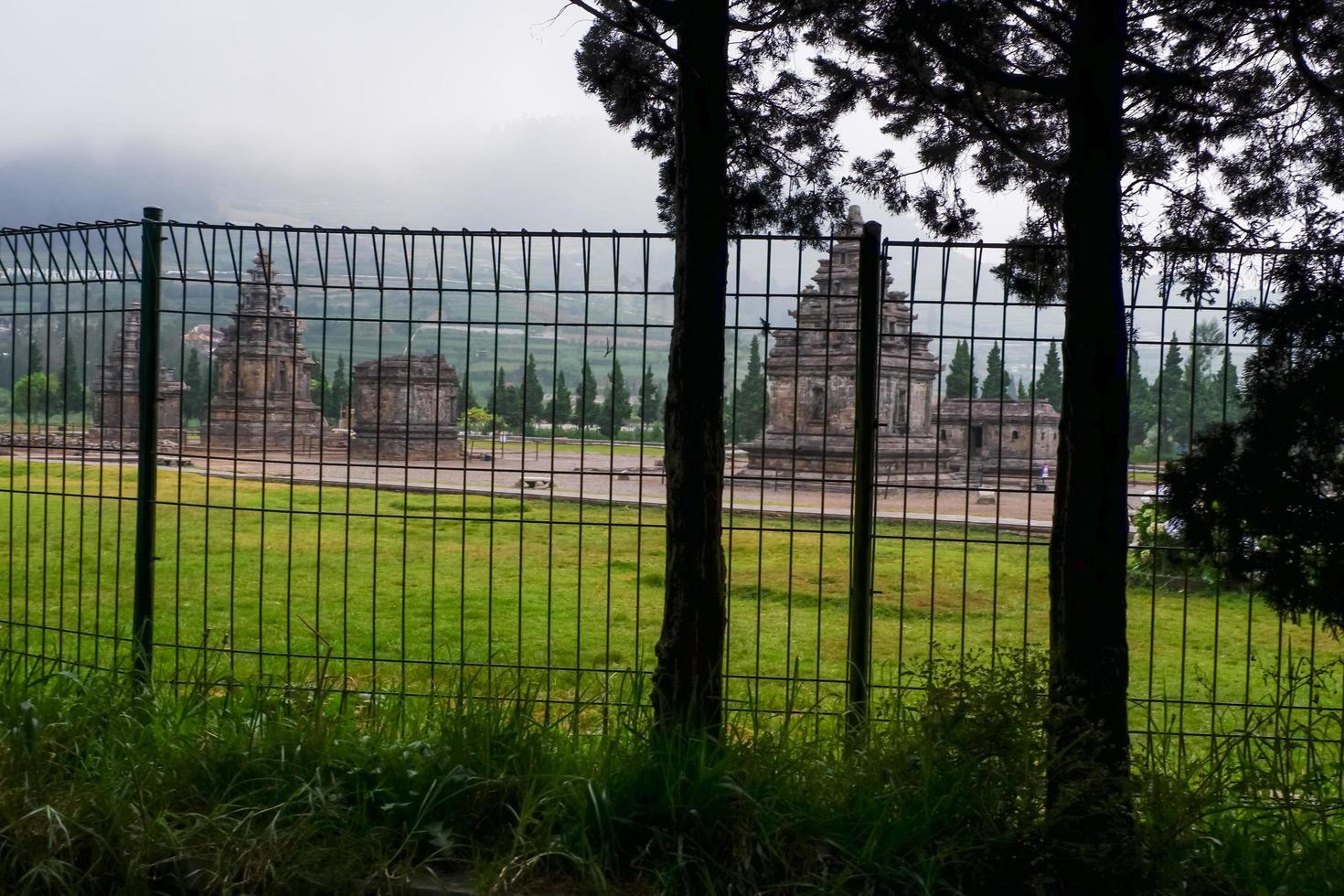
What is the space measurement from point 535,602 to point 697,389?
8032mm

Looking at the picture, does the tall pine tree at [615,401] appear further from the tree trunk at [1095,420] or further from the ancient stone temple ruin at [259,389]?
the ancient stone temple ruin at [259,389]

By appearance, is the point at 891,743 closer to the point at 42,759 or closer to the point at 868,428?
the point at 868,428

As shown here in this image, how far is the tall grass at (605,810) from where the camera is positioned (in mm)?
2986

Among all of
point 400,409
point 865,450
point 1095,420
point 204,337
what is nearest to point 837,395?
point 400,409

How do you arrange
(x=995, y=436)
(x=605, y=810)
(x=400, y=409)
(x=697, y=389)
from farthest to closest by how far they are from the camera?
(x=400, y=409) < (x=995, y=436) < (x=697, y=389) < (x=605, y=810)

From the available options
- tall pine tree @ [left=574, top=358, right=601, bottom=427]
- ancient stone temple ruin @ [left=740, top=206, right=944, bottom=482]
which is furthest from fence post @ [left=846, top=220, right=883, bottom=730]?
ancient stone temple ruin @ [left=740, top=206, right=944, bottom=482]

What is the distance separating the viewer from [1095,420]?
3299 millimetres

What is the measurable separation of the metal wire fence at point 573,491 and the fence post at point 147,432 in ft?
0.08

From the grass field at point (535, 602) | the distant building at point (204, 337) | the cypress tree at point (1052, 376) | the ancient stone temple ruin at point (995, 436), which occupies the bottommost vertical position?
the grass field at point (535, 602)

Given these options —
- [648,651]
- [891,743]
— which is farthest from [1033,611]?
[891,743]

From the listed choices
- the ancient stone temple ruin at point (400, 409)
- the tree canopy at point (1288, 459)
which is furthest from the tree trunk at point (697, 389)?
the ancient stone temple ruin at point (400, 409)

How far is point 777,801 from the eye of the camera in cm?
322

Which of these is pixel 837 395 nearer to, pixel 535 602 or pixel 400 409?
pixel 400 409

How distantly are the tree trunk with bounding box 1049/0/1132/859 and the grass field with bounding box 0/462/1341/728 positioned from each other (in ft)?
6.66
